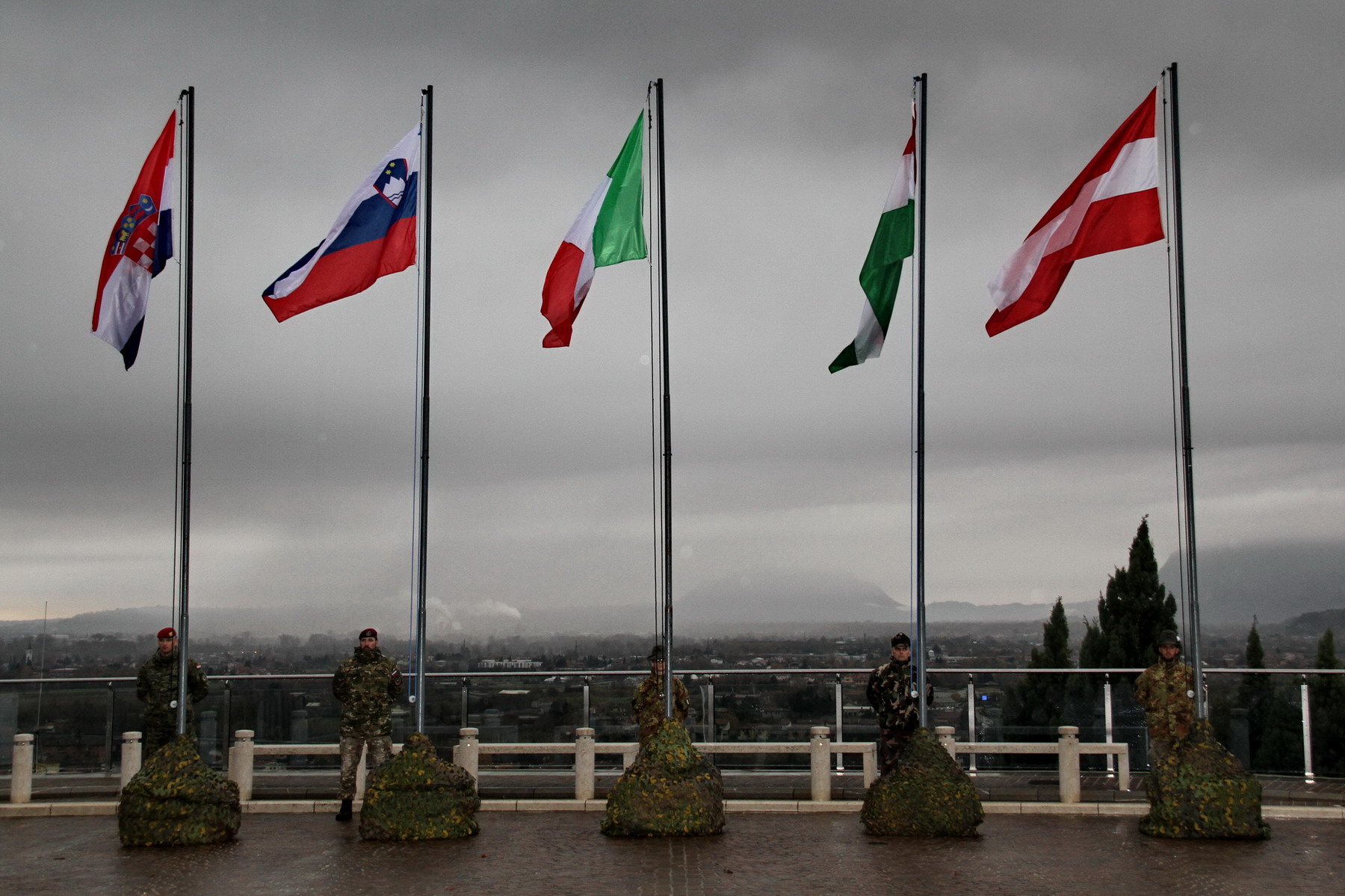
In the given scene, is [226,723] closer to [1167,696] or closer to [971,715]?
[971,715]

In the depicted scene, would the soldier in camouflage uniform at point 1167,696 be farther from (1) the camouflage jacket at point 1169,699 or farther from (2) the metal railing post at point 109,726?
(2) the metal railing post at point 109,726

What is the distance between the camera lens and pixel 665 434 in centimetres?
1480

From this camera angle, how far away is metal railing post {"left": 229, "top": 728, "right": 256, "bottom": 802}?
54.5 feet

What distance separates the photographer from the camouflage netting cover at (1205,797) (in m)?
13.2

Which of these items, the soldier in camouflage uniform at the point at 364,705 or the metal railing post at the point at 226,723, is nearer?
the soldier in camouflage uniform at the point at 364,705

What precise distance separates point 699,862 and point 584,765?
13.3ft

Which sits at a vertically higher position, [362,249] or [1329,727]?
[362,249]

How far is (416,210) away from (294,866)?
7.30m

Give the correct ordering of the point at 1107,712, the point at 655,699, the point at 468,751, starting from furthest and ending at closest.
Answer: the point at 1107,712
the point at 468,751
the point at 655,699

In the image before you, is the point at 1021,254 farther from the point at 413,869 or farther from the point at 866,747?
the point at 413,869

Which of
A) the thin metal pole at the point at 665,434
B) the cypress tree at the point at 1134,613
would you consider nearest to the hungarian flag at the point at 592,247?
the thin metal pole at the point at 665,434

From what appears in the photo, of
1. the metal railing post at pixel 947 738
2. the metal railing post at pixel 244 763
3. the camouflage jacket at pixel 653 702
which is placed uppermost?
the camouflage jacket at pixel 653 702

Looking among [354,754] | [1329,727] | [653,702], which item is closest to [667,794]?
[653,702]

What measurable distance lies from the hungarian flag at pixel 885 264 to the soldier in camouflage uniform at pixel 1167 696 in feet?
15.3
